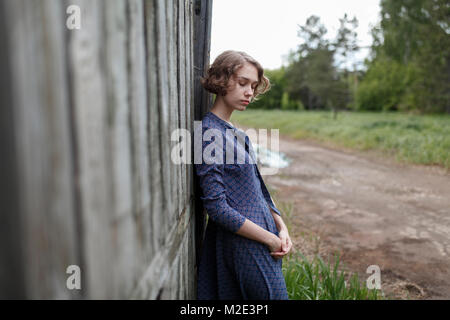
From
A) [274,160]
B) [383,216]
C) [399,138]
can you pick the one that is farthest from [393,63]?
[383,216]

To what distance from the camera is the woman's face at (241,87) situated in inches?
73.3

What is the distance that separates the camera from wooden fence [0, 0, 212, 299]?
473mm

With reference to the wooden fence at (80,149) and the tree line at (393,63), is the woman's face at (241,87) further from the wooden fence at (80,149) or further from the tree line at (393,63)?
the tree line at (393,63)

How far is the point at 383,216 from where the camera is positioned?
5188 mm

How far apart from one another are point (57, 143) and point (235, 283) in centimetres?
141

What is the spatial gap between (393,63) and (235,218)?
31919mm

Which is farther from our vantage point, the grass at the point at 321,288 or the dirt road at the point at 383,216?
the dirt road at the point at 383,216

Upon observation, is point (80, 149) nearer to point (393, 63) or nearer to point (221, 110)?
point (221, 110)

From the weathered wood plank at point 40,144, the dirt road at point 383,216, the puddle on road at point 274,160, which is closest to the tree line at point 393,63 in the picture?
the puddle on road at point 274,160

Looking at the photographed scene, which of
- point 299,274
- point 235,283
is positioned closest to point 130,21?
point 235,283

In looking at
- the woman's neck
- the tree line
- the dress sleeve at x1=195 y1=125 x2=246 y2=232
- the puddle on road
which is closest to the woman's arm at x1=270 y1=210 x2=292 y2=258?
the dress sleeve at x1=195 y1=125 x2=246 y2=232

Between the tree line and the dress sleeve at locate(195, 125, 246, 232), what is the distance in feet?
33.0

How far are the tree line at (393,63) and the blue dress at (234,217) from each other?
9.94m
